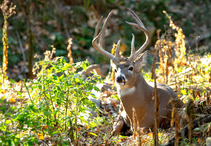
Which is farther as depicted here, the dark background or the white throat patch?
the dark background

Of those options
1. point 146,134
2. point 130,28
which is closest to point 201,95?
point 146,134

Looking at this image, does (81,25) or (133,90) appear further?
(81,25)

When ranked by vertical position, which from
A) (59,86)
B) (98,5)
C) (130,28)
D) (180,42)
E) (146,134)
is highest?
(98,5)

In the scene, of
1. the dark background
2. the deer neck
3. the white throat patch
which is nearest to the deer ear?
the deer neck

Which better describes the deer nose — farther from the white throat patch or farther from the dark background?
the dark background

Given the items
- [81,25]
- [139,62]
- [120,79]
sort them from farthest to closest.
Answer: [81,25] < [139,62] < [120,79]

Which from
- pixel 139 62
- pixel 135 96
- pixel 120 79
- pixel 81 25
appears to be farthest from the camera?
pixel 81 25

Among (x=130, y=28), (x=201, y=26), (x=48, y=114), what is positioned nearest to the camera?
(x=48, y=114)

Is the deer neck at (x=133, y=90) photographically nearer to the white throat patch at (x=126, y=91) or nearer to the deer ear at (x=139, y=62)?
the white throat patch at (x=126, y=91)

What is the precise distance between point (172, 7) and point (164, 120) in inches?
392

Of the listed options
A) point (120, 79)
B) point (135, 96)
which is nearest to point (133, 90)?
point (135, 96)

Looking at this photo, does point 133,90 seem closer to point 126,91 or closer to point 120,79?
point 126,91

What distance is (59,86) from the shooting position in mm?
3477

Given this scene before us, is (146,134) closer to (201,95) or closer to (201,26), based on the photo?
(201,95)
